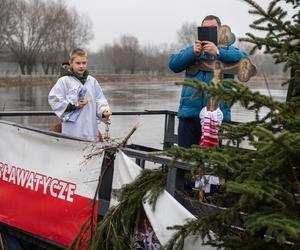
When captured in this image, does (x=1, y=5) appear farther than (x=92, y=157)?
Yes

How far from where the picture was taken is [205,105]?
519 centimetres

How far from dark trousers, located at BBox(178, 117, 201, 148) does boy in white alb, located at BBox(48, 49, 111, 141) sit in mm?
995

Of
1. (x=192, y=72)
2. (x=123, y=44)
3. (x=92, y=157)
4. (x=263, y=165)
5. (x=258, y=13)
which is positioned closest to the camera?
(x=263, y=165)

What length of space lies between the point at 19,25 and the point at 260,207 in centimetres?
8677

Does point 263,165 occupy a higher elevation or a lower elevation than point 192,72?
lower

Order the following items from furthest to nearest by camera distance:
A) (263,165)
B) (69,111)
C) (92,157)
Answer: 1. (69,111)
2. (92,157)
3. (263,165)

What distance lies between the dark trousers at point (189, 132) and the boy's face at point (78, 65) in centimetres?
134

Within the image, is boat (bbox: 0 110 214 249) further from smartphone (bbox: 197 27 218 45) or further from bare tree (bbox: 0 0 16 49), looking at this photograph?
bare tree (bbox: 0 0 16 49)

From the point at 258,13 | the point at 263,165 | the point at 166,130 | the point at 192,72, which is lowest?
the point at 166,130

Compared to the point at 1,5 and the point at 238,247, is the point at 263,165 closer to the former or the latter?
the point at 238,247

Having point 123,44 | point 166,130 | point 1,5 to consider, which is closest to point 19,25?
point 1,5

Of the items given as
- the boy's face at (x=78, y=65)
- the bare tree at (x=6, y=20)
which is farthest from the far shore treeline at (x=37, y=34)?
the boy's face at (x=78, y=65)

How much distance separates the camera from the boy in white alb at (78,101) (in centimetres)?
575

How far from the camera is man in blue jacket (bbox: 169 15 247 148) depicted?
16.1 ft
